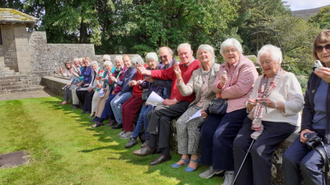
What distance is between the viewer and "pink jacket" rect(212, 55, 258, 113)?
3072 millimetres

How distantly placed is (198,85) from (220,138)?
0.94m

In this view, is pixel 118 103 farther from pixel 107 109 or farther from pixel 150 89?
pixel 150 89

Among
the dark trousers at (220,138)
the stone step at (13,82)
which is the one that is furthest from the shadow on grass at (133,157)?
the stone step at (13,82)

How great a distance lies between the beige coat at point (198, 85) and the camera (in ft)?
11.6

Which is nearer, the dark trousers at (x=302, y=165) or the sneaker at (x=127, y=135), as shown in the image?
the dark trousers at (x=302, y=165)

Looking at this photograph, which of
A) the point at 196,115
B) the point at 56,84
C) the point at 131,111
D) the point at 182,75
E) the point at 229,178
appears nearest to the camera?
the point at 229,178

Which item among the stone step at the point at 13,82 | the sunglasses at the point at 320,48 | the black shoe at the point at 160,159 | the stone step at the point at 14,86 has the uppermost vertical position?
the sunglasses at the point at 320,48

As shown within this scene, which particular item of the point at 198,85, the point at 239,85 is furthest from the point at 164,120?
the point at 239,85

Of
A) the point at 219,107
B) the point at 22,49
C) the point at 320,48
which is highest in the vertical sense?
the point at 22,49

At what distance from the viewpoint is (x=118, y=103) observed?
18.2 feet

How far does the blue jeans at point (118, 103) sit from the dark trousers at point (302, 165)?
3771mm

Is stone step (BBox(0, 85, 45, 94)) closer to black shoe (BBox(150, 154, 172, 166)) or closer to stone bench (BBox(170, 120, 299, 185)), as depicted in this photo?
black shoe (BBox(150, 154, 172, 166))

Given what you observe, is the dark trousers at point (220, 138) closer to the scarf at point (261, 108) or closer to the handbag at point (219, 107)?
the handbag at point (219, 107)

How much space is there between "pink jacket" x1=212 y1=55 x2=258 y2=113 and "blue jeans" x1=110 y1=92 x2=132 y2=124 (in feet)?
8.99
